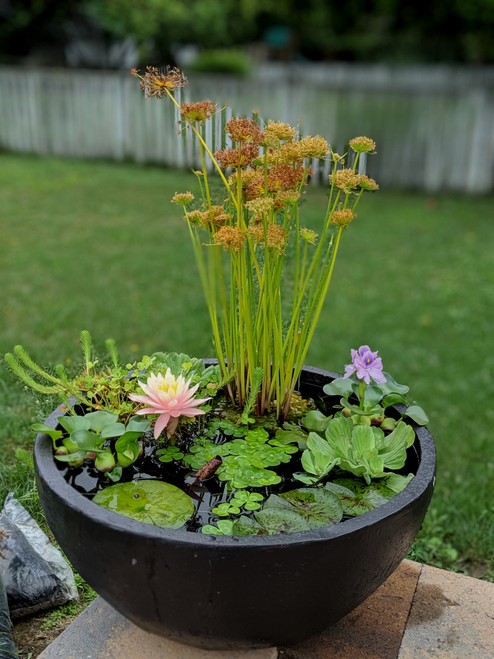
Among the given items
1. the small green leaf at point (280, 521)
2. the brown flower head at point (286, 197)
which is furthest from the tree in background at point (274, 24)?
the small green leaf at point (280, 521)

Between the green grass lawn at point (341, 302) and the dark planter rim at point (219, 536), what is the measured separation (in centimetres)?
78

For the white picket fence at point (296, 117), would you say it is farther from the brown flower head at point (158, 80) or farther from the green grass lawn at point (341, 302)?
the brown flower head at point (158, 80)

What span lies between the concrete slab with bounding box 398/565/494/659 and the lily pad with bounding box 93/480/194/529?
628 millimetres

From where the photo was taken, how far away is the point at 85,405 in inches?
68.4

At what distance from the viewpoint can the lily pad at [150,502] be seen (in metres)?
1.41

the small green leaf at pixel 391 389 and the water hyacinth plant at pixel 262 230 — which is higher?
the water hyacinth plant at pixel 262 230

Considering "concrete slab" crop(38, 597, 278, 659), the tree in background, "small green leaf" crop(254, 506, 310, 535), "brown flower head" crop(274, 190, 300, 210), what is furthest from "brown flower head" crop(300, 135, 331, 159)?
the tree in background

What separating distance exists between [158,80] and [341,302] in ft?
11.3

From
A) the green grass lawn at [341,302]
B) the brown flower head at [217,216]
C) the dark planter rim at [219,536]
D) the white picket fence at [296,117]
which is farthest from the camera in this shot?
the white picket fence at [296,117]

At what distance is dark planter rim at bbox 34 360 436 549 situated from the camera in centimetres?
121

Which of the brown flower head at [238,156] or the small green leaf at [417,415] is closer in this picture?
the brown flower head at [238,156]

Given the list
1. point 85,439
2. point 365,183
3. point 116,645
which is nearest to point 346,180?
point 365,183

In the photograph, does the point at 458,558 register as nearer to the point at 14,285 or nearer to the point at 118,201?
the point at 14,285

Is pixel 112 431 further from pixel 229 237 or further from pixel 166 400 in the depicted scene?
pixel 229 237
